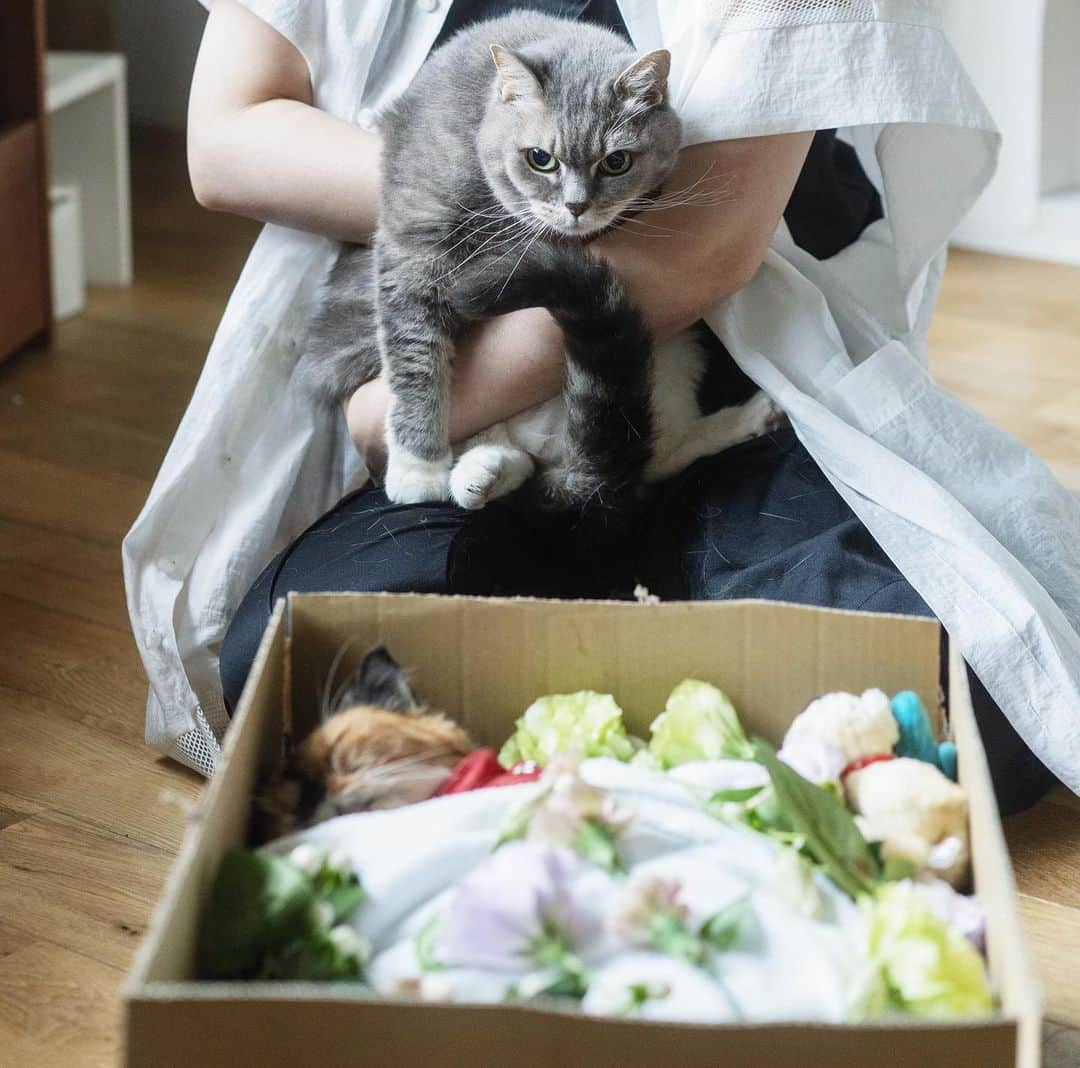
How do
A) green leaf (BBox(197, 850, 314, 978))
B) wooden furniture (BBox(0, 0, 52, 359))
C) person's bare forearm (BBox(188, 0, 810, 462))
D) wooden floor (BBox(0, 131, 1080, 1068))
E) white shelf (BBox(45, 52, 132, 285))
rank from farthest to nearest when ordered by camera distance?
1. white shelf (BBox(45, 52, 132, 285))
2. wooden furniture (BBox(0, 0, 52, 359))
3. person's bare forearm (BBox(188, 0, 810, 462))
4. wooden floor (BBox(0, 131, 1080, 1068))
5. green leaf (BBox(197, 850, 314, 978))

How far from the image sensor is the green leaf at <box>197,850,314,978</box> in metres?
0.65

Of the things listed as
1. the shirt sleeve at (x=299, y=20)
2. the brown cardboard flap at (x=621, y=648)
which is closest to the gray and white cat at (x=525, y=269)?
the shirt sleeve at (x=299, y=20)

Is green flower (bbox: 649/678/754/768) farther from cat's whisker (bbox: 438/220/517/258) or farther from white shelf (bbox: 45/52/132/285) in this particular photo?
white shelf (bbox: 45/52/132/285)

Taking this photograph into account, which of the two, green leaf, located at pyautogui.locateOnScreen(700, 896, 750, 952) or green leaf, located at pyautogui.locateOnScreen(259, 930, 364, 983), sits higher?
green leaf, located at pyautogui.locateOnScreen(700, 896, 750, 952)

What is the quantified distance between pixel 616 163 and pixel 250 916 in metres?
0.73

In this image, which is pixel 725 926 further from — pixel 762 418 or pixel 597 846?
pixel 762 418

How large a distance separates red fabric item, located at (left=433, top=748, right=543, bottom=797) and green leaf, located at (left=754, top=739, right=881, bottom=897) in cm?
13

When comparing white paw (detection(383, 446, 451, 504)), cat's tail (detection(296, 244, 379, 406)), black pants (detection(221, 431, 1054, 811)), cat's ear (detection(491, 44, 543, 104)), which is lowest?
black pants (detection(221, 431, 1054, 811))

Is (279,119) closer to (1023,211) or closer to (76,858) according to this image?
(76,858)

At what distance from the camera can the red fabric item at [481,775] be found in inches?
30.7

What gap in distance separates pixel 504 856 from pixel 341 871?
85 millimetres

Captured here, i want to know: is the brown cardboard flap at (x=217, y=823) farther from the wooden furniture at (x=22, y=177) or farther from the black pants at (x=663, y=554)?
the wooden furniture at (x=22, y=177)


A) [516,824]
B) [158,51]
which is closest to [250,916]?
[516,824]

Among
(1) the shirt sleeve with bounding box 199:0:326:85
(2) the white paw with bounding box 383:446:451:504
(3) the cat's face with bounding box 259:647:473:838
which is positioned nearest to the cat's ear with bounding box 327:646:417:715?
(3) the cat's face with bounding box 259:647:473:838
